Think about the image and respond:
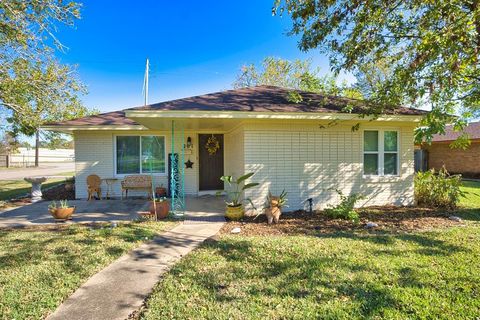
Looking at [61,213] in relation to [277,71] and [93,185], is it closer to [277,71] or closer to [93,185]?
[93,185]

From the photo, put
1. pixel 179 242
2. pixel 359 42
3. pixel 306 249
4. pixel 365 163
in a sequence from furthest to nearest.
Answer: pixel 365 163, pixel 359 42, pixel 179 242, pixel 306 249

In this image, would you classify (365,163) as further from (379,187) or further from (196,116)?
(196,116)

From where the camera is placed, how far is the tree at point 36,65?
708cm

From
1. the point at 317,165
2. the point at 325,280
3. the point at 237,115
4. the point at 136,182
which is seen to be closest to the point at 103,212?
the point at 136,182

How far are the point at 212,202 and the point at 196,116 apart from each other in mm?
3529

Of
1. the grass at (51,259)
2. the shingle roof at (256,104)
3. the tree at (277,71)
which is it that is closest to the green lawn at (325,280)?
the grass at (51,259)

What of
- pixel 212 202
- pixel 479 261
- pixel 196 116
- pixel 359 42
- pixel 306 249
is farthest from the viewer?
pixel 212 202

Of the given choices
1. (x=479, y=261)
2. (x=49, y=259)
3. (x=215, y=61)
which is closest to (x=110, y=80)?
(x=215, y=61)

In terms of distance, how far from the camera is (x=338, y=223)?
6004 mm

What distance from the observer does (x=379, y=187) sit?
7.65 meters

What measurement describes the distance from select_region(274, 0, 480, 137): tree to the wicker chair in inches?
313

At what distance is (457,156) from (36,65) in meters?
23.5

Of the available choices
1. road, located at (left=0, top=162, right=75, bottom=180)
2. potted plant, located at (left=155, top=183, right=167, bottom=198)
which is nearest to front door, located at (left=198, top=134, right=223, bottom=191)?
potted plant, located at (left=155, top=183, right=167, bottom=198)

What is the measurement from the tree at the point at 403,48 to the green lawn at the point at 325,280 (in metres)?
3.22
